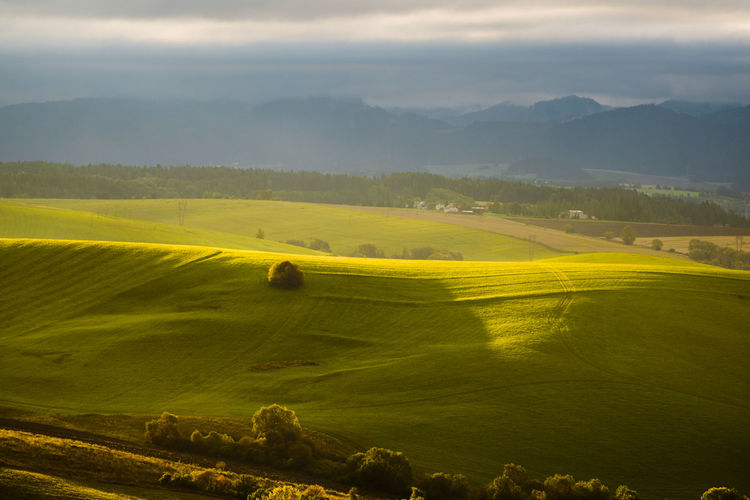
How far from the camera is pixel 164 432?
29.9 meters

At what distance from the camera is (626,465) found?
103ft

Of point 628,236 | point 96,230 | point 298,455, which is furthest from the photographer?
point 628,236

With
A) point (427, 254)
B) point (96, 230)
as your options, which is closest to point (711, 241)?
point (427, 254)

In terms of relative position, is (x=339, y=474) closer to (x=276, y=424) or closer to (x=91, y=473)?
(x=276, y=424)

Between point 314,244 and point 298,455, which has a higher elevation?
point 314,244

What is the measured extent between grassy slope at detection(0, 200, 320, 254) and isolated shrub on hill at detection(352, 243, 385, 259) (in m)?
21.9

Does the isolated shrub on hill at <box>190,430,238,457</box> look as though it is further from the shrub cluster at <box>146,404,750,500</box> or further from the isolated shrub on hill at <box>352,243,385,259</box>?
the isolated shrub on hill at <box>352,243,385,259</box>

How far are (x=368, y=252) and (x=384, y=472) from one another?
436ft

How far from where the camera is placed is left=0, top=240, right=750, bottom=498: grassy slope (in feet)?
109

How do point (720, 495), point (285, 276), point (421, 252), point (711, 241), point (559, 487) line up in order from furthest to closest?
point (711, 241) < point (421, 252) < point (285, 276) < point (559, 487) < point (720, 495)

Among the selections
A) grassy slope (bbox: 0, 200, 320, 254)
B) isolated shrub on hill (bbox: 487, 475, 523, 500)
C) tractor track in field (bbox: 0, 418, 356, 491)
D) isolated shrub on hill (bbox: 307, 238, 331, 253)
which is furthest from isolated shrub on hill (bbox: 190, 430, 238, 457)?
isolated shrub on hill (bbox: 307, 238, 331, 253)

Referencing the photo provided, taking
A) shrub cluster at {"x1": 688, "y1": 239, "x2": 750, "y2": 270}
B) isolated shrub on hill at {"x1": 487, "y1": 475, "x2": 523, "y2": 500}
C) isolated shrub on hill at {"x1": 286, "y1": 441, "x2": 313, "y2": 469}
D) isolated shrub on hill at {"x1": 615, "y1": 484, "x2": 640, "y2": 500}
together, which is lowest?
isolated shrub on hill at {"x1": 615, "y1": 484, "x2": 640, "y2": 500}

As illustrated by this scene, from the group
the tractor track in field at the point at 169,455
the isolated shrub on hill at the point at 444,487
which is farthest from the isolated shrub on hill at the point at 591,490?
the tractor track in field at the point at 169,455

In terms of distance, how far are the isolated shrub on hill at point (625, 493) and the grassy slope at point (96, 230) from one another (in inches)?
3947
